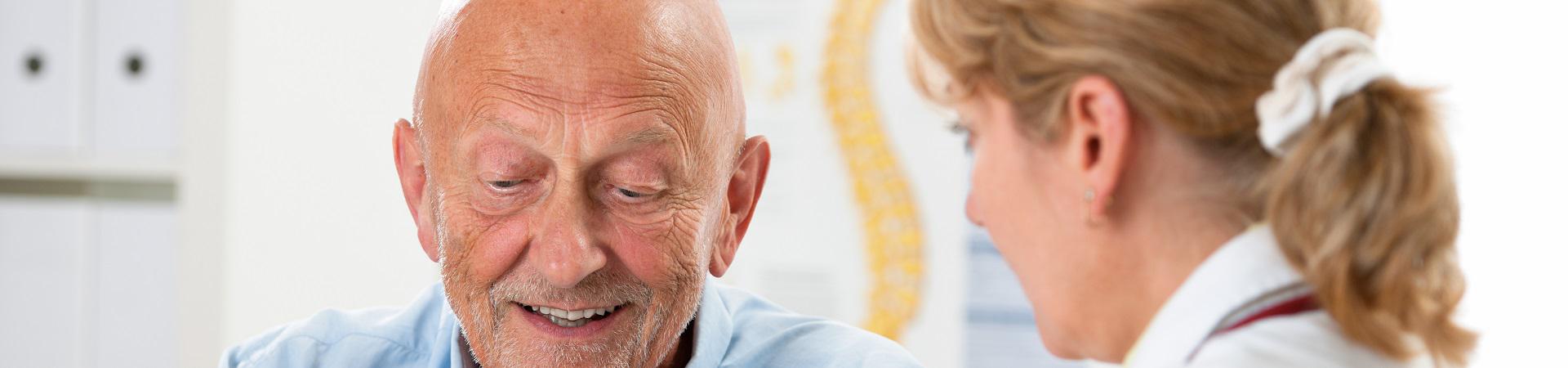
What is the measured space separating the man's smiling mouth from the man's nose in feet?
0.20

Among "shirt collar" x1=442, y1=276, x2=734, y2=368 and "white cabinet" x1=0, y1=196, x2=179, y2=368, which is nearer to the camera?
"shirt collar" x1=442, y1=276, x2=734, y2=368

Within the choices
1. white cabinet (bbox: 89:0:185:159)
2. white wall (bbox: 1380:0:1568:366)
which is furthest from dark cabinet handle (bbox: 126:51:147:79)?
white wall (bbox: 1380:0:1568:366)

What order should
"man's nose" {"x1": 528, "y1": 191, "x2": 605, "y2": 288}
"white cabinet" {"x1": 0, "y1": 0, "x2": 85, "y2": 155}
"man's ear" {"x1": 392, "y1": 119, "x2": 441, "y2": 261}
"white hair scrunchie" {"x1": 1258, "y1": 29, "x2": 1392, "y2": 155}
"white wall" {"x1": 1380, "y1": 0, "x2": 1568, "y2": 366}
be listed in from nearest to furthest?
"white hair scrunchie" {"x1": 1258, "y1": 29, "x2": 1392, "y2": 155} → "man's nose" {"x1": 528, "y1": 191, "x2": 605, "y2": 288} → "man's ear" {"x1": 392, "y1": 119, "x2": 441, "y2": 261} → "white wall" {"x1": 1380, "y1": 0, "x2": 1568, "y2": 366} → "white cabinet" {"x1": 0, "y1": 0, "x2": 85, "y2": 155}

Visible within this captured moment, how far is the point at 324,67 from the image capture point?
3307 mm

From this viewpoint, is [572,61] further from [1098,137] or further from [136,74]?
[136,74]

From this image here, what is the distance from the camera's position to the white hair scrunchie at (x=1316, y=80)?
938 mm

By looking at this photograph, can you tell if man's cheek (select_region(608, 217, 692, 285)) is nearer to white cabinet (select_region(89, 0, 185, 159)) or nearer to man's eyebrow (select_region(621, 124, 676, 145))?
man's eyebrow (select_region(621, 124, 676, 145))

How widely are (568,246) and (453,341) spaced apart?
0.32 m

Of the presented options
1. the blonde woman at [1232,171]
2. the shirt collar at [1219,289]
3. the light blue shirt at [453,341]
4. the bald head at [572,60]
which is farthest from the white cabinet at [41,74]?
the shirt collar at [1219,289]

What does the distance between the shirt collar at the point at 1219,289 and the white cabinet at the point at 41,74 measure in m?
2.92

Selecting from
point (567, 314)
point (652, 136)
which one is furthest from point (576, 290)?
point (652, 136)

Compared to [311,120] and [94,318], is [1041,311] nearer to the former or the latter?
[311,120]

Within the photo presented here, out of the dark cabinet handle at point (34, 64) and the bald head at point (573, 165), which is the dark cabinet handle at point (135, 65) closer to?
the dark cabinet handle at point (34, 64)

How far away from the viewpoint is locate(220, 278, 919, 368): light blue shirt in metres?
1.42
